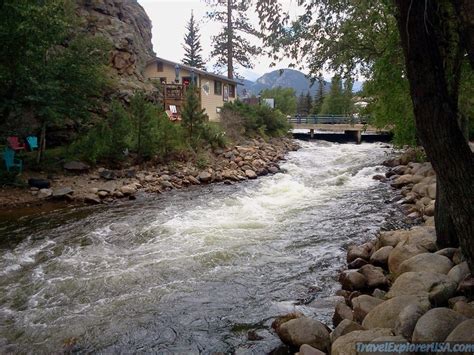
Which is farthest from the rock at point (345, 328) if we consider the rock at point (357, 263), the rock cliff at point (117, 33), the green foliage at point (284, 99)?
the green foliage at point (284, 99)

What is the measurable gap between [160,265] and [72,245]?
2.49m

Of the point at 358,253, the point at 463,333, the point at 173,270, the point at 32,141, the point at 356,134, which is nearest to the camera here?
the point at 463,333

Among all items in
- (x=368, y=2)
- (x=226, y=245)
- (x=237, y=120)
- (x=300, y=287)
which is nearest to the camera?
(x=368, y=2)

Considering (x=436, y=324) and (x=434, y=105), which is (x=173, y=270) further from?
(x=434, y=105)

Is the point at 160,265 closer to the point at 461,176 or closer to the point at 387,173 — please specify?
the point at 461,176

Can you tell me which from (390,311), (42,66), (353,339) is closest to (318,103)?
(42,66)

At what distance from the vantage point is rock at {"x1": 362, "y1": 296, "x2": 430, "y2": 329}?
13.9ft

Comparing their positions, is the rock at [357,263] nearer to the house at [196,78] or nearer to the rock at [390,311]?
the rock at [390,311]

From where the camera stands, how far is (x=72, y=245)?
8.34 metres

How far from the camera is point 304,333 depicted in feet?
14.8

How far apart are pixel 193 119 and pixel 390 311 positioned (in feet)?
49.4

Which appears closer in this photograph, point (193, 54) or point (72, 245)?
point (72, 245)

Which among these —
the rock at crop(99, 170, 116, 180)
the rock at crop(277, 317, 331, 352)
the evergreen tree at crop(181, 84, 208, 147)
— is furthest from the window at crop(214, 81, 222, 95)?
the rock at crop(277, 317, 331, 352)

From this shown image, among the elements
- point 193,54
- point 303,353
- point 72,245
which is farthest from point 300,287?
point 193,54
